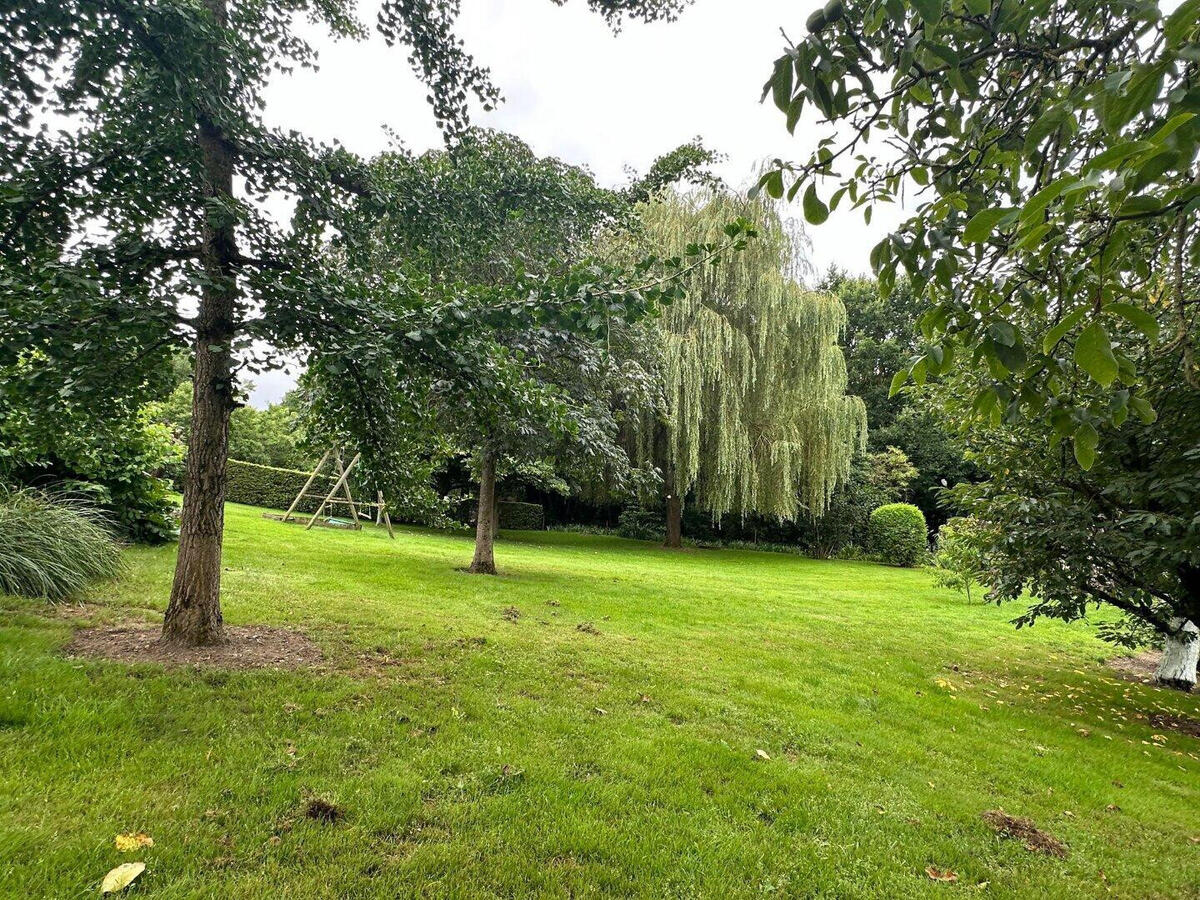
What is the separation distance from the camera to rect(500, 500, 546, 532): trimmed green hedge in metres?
20.4

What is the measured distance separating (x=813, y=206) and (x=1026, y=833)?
335cm

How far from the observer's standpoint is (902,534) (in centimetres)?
1873

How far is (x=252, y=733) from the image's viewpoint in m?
3.00

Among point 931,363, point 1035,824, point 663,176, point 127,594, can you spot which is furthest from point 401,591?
point 663,176

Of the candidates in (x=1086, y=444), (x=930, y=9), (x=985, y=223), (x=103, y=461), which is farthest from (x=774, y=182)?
(x=103, y=461)

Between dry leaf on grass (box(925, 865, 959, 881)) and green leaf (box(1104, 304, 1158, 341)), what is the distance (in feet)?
8.57

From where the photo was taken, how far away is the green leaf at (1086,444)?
4.57ft

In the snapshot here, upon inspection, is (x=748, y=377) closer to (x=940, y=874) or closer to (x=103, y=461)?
(x=103, y=461)

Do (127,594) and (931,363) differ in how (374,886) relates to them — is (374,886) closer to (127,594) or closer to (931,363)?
(931,363)

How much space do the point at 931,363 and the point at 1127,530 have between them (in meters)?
3.80

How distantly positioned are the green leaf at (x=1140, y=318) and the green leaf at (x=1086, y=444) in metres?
0.52

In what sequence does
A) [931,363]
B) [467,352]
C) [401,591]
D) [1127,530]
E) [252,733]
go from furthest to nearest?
[401,591]
[1127,530]
[467,352]
[252,733]
[931,363]

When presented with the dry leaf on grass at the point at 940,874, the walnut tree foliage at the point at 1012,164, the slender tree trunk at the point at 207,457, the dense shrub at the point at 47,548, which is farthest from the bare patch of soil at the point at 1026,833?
the dense shrub at the point at 47,548

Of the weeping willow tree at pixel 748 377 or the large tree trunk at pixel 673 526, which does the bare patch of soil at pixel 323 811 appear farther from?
the large tree trunk at pixel 673 526
